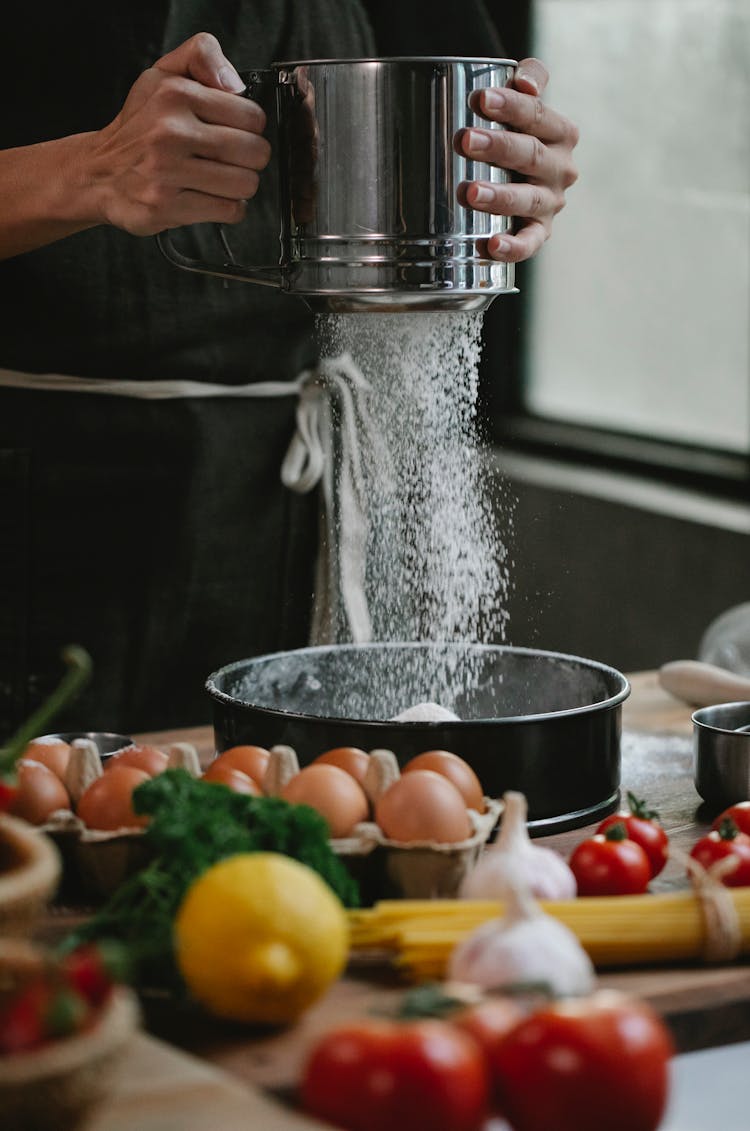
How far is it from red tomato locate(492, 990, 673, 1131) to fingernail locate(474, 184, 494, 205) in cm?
64

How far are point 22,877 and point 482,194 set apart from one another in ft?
2.11

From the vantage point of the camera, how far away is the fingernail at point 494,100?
1.17 m

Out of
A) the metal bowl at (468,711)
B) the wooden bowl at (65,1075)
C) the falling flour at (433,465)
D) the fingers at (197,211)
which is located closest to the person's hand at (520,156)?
the falling flour at (433,465)

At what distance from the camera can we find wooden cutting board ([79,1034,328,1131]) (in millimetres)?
735

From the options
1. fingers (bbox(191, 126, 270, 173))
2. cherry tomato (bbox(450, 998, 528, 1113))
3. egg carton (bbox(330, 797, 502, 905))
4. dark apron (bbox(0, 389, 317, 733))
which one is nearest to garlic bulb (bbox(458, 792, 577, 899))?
egg carton (bbox(330, 797, 502, 905))

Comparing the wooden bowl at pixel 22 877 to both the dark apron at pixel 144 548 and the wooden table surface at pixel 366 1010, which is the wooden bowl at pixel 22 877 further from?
the dark apron at pixel 144 548

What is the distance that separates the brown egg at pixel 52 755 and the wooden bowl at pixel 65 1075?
482mm

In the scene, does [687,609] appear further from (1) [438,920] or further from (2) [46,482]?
(1) [438,920]

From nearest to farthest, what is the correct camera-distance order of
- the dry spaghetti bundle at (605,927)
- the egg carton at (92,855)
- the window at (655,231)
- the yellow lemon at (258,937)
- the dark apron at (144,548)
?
the yellow lemon at (258,937), the dry spaghetti bundle at (605,927), the egg carton at (92,855), the dark apron at (144,548), the window at (655,231)

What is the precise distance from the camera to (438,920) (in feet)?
3.14

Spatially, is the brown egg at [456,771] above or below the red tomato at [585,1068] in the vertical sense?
above

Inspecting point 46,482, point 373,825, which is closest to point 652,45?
point 46,482

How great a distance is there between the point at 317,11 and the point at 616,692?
0.97m

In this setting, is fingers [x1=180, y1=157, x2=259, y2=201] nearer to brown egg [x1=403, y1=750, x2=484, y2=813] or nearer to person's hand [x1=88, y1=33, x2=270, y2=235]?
person's hand [x1=88, y1=33, x2=270, y2=235]
